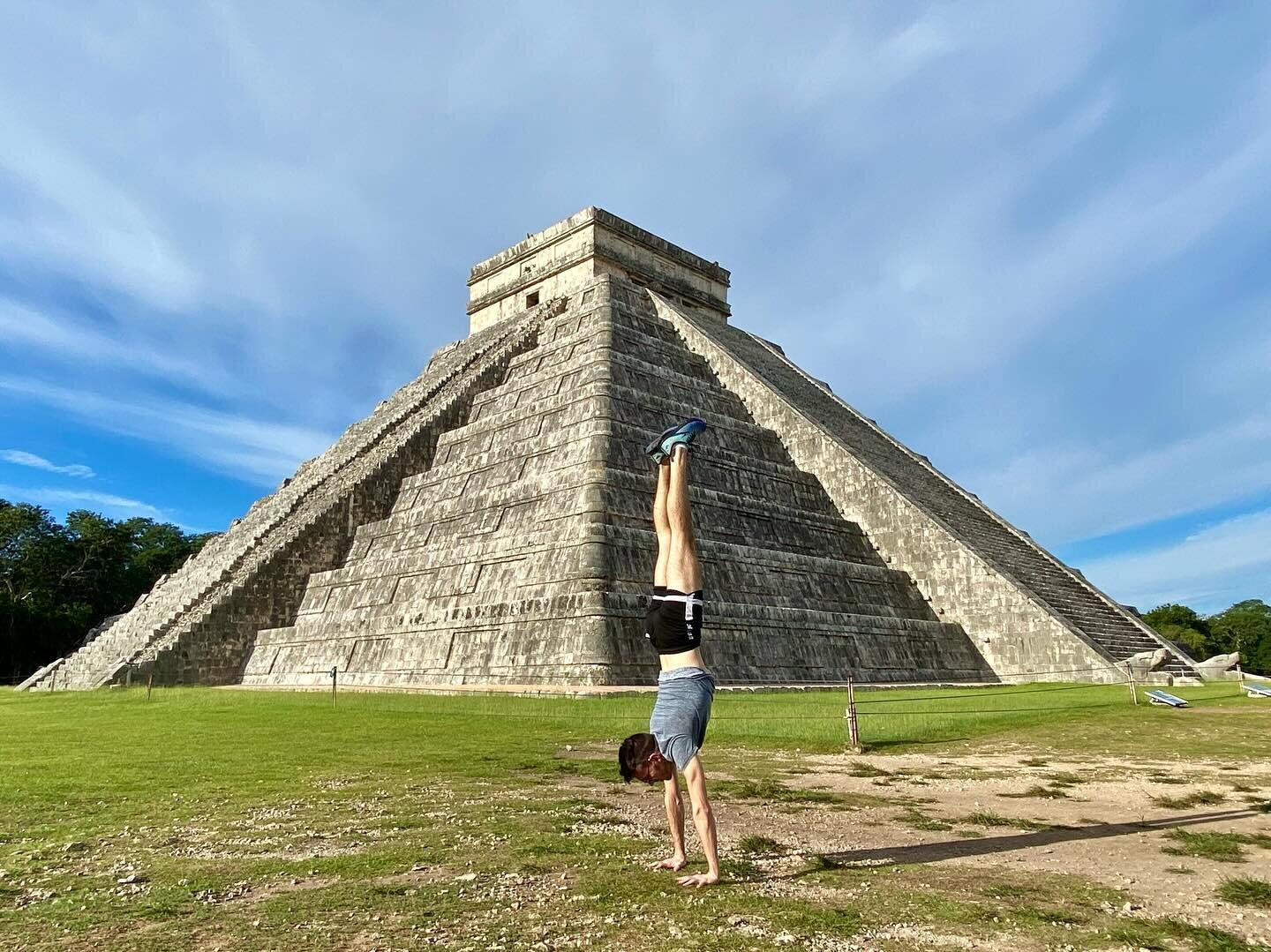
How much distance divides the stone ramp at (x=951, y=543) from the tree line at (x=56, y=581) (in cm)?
3635

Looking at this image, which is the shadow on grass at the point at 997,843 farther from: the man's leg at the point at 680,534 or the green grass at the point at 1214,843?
the man's leg at the point at 680,534

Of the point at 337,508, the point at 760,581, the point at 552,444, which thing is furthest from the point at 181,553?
the point at 760,581

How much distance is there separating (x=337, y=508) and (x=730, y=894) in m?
23.8

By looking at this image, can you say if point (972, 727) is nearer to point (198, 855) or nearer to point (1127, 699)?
point (1127, 699)

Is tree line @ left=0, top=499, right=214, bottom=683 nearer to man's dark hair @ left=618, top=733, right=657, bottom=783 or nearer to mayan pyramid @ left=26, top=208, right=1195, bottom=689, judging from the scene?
mayan pyramid @ left=26, top=208, right=1195, bottom=689

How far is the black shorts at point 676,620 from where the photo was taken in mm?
4566

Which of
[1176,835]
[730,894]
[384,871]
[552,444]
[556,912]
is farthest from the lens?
[552,444]

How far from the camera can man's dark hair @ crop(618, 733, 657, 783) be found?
181 inches

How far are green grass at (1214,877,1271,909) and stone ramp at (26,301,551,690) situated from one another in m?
23.1

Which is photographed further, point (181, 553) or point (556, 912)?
point (181, 553)

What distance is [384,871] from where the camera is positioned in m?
4.51

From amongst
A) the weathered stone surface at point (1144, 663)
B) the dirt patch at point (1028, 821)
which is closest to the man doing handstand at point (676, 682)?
the dirt patch at point (1028, 821)

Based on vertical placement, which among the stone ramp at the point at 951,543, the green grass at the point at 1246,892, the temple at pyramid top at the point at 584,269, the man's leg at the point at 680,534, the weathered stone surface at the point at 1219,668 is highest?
the temple at pyramid top at the point at 584,269

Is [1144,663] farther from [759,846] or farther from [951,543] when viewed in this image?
[759,846]
